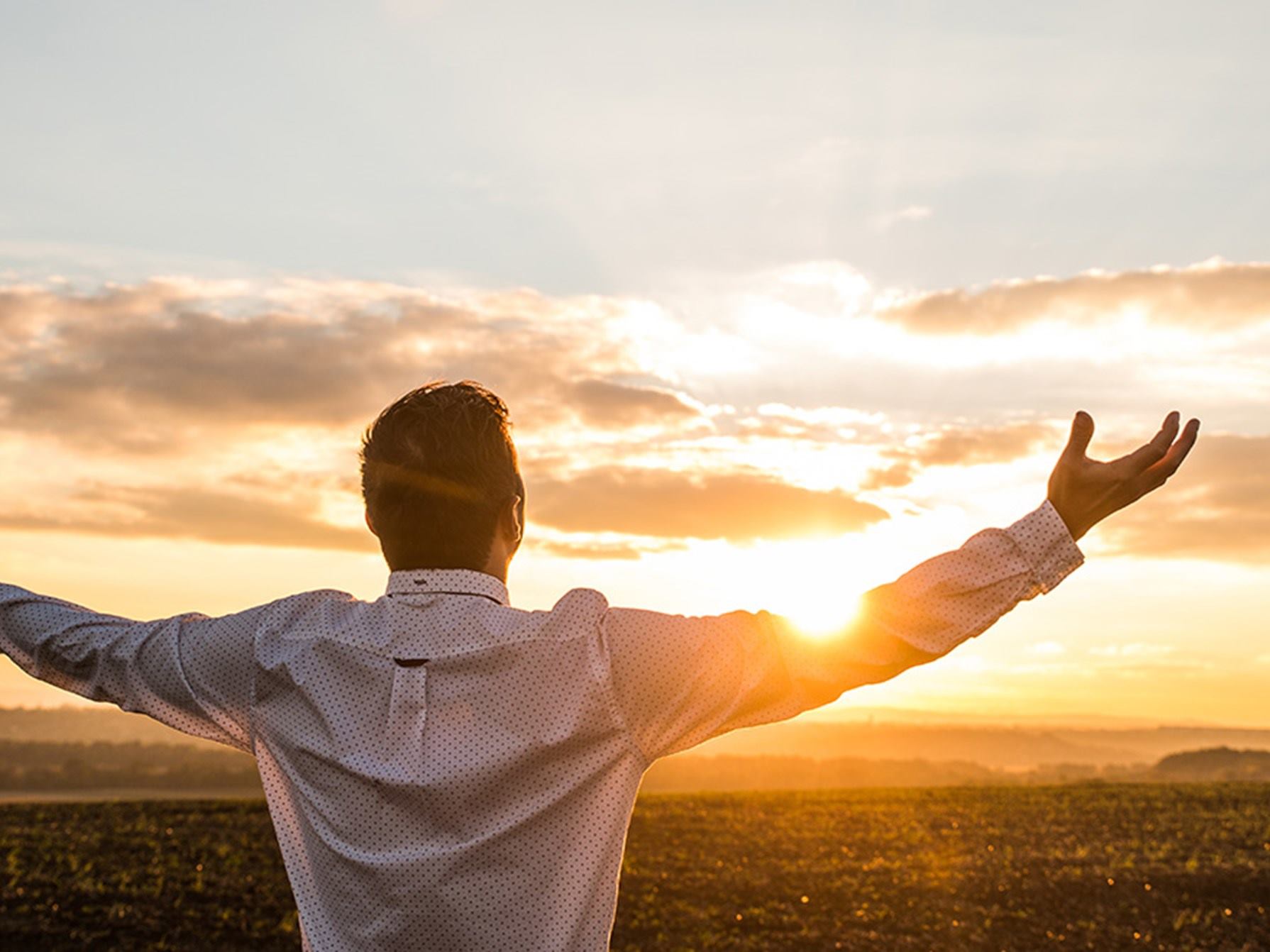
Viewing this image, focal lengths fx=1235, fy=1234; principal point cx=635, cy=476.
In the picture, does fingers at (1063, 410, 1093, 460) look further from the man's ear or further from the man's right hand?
the man's ear

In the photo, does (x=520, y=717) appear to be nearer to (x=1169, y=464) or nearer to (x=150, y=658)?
(x=150, y=658)

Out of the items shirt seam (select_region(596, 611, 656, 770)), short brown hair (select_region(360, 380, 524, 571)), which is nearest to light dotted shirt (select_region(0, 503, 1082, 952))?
shirt seam (select_region(596, 611, 656, 770))

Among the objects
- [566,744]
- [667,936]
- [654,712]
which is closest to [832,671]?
[654,712]

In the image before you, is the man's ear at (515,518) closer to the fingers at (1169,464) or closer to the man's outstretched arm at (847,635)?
the man's outstretched arm at (847,635)

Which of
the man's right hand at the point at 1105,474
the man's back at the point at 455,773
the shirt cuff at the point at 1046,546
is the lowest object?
the man's back at the point at 455,773

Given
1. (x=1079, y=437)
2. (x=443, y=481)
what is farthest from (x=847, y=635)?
(x=443, y=481)

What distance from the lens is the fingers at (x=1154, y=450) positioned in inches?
92.9

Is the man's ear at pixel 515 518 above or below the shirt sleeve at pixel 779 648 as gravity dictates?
above

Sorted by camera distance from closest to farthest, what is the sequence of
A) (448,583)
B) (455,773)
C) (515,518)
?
1. (455,773)
2. (448,583)
3. (515,518)

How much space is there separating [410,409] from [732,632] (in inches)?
32.9

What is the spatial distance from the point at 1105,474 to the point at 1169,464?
0.38 feet

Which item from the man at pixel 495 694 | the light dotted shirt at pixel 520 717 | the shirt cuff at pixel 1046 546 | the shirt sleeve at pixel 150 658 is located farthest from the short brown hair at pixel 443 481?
the shirt cuff at pixel 1046 546

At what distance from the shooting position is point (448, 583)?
97.8 inches

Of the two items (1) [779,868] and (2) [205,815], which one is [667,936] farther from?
(2) [205,815]
